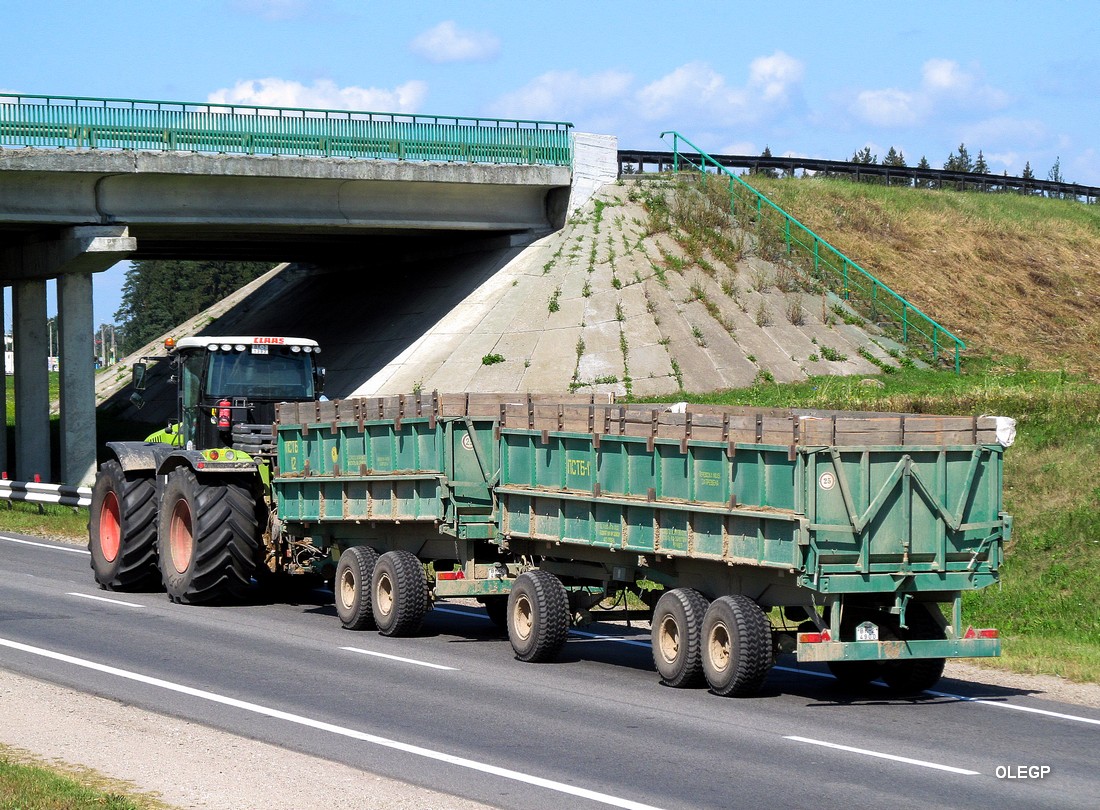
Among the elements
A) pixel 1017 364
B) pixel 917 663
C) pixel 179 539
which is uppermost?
pixel 1017 364

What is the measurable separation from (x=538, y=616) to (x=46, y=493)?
20090mm

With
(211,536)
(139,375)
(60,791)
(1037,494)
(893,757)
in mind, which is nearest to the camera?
(60,791)

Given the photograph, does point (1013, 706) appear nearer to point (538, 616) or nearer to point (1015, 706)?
point (1015, 706)

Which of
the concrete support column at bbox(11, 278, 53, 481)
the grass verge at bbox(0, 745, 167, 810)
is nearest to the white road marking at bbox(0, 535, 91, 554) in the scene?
the concrete support column at bbox(11, 278, 53, 481)

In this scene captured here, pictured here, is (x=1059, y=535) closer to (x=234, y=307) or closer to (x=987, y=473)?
(x=987, y=473)

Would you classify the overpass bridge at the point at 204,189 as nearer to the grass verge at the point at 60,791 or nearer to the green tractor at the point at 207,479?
the green tractor at the point at 207,479

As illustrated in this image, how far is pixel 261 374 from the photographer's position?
19125mm

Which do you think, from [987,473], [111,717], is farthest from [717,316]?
[111,717]

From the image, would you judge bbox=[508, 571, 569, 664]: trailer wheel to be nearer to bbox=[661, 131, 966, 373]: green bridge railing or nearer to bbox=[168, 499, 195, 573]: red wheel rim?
bbox=[168, 499, 195, 573]: red wheel rim

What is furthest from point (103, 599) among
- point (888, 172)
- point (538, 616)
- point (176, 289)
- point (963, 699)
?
point (176, 289)

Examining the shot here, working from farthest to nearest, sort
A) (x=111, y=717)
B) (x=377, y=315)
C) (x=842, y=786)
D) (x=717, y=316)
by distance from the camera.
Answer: (x=377, y=315), (x=717, y=316), (x=111, y=717), (x=842, y=786)

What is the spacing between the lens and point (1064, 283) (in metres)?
50.1

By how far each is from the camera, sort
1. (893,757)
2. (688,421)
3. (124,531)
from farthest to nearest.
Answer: (124,531) < (688,421) < (893,757)

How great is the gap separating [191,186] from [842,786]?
2902 centimetres
